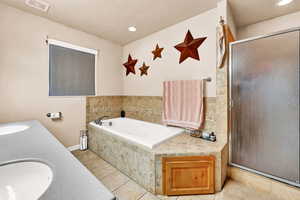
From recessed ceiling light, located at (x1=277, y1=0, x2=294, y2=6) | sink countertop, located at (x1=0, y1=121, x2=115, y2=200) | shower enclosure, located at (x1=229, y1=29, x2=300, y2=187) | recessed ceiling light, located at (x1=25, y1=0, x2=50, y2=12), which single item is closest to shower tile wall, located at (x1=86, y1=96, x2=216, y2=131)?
shower enclosure, located at (x1=229, y1=29, x2=300, y2=187)

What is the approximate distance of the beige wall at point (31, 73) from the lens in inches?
71.1

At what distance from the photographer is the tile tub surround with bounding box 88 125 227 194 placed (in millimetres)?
1401

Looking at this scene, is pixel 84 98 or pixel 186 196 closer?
pixel 186 196

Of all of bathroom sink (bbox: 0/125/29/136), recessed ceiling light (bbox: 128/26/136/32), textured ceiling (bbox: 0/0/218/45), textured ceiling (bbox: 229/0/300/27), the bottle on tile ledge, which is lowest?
the bottle on tile ledge

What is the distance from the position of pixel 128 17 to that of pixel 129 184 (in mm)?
2469

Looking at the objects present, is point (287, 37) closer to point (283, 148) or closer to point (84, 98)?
point (283, 148)

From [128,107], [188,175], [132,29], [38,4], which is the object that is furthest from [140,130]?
[38,4]

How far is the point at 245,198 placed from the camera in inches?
53.6

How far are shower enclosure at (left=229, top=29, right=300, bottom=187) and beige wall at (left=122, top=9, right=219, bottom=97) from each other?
36 centimetres

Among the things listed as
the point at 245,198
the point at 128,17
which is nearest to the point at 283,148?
the point at 245,198

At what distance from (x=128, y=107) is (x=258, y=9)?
9.37 feet

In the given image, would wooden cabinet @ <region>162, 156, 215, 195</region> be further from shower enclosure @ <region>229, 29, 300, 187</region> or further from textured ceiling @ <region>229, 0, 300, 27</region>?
textured ceiling @ <region>229, 0, 300, 27</region>

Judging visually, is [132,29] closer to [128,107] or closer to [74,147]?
[128,107]

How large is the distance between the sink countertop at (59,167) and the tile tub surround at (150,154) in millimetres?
883
